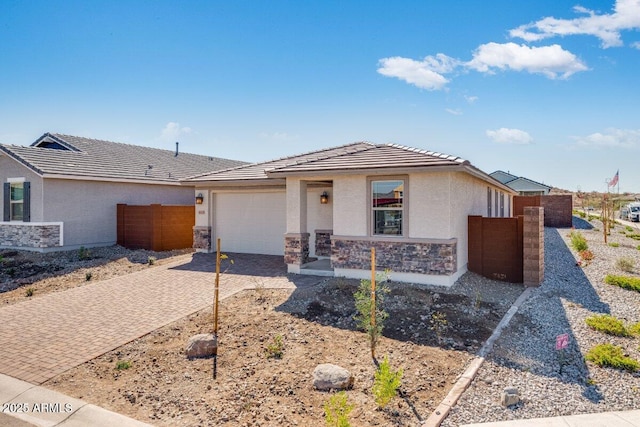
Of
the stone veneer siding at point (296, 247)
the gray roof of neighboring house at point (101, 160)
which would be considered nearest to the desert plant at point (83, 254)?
the gray roof of neighboring house at point (101, 160)

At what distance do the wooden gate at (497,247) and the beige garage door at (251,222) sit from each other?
6.87 meters

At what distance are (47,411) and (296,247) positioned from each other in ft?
24.2

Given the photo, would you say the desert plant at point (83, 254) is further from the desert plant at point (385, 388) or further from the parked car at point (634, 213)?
the parked car at point (634, 213)

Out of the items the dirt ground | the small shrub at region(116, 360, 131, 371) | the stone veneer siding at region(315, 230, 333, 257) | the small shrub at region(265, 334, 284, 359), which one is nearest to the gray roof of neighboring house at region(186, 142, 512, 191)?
the stone veneer siding at region(315, 230, 333, 257)

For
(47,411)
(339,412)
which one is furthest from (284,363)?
(47,411)

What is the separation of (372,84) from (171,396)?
12.7 meters

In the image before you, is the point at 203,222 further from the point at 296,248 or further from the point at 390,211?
the point at 390,211

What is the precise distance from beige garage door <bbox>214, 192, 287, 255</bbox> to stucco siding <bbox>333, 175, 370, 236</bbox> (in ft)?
14.0

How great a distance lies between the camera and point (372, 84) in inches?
574

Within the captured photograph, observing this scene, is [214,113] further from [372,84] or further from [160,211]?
[372,84]

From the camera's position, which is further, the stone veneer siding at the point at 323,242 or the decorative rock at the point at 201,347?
the stone veneer siding at the point at 323,242

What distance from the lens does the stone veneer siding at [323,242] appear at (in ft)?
43.7

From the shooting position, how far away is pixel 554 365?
576cm

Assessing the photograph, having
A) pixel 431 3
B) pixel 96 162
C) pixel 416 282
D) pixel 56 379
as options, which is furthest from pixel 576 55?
pixel 96 162
